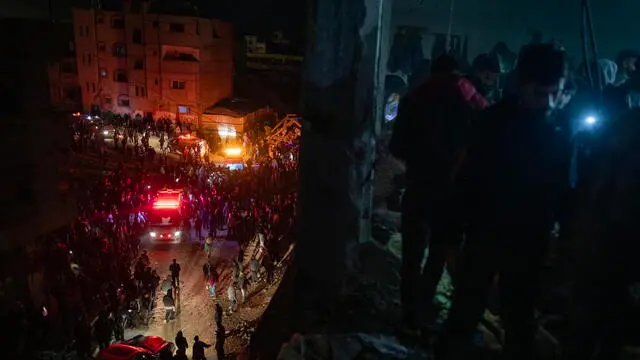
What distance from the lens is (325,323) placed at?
5.21 meters

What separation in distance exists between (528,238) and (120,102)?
143 feet

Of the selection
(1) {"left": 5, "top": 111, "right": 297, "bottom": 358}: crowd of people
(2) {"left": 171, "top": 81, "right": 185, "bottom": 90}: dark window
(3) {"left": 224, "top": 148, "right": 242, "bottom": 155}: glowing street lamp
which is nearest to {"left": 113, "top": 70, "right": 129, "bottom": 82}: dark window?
(2) {"left": 171, "top": 81, "right": 185, "bottom": 90}: dark window

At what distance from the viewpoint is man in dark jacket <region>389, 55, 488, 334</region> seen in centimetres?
415

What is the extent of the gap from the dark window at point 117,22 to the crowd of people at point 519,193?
41.9 meters

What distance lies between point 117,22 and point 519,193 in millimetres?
43346

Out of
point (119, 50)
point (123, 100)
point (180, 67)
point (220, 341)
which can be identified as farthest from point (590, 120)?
point (123, 100)

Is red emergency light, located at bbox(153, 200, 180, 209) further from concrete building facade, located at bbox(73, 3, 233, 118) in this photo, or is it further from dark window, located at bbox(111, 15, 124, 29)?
dark window, located at bbox(111, 15, 124, 29)

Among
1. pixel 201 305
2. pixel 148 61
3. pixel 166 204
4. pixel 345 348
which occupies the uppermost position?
pixel 148 61

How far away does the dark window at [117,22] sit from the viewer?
40.4m

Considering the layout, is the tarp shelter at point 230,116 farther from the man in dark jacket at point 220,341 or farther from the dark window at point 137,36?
the man in dark jacket at point 220,341

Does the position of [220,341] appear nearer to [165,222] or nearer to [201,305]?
[201,305]

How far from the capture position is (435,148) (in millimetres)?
4184

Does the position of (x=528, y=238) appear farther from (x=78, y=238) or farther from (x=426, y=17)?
(x=78, y=238)

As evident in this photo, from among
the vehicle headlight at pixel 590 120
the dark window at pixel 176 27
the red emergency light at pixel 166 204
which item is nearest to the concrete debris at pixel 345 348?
the vehicle headlight at pixel 590 120
